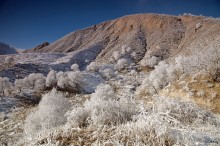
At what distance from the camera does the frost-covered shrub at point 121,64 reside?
96.1 metres

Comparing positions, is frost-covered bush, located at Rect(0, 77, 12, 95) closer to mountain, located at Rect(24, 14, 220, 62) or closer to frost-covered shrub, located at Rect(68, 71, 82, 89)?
frost-covered shrub, located at Rect(68, 71, 82, 89)

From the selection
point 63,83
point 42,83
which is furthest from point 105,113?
point 42,83

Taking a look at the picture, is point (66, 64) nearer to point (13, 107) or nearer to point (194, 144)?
point (13, 107)

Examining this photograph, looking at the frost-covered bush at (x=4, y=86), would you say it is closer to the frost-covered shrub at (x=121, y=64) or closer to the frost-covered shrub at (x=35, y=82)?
the frost-covered shrub at (x=35, y=82)

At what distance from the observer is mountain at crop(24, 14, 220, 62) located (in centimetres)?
9606

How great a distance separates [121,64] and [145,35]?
1300 inches

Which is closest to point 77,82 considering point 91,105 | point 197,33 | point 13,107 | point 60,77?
point 60,77

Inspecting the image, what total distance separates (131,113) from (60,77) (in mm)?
74854

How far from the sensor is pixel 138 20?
454 ft

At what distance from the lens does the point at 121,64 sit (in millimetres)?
97188

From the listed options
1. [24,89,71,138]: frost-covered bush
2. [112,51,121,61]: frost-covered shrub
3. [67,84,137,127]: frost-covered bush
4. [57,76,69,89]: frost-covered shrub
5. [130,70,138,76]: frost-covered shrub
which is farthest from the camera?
[112,51,121,61]: frost-covered shrub

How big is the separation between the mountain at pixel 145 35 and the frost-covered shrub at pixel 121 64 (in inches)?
328

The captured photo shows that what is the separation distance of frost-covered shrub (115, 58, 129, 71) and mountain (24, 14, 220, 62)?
27.3 feet

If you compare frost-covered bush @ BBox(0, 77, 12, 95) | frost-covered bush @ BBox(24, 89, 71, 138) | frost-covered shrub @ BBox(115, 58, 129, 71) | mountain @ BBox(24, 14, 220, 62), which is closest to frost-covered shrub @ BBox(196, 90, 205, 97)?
frost-covered bush @ BBox(24, 89, 71, 138)
